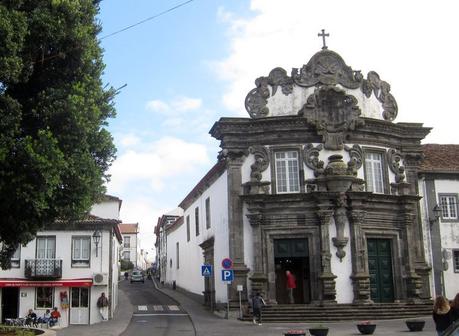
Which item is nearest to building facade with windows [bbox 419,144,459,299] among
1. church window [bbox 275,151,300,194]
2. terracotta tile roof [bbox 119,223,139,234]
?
church window [bbox 275,151,300,194]

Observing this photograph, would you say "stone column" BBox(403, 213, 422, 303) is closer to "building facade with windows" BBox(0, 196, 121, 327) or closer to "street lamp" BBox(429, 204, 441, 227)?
"street lamp" BBox(429, 204, 441, 227)

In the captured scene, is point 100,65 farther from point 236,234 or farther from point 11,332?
point 236,234

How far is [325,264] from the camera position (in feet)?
87.7

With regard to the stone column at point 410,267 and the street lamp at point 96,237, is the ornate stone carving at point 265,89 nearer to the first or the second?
the stone column at point 410,267

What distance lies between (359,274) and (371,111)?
8.35m

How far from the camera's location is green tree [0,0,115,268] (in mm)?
11844

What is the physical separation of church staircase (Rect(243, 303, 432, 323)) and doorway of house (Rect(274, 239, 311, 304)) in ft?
5.60

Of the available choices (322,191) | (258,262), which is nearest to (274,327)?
(258,262)

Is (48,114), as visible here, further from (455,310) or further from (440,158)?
(440,158)

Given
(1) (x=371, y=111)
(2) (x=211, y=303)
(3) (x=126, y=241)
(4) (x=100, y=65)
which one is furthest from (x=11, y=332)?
(3) (x=126, y=241)

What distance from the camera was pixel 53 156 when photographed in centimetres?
1197

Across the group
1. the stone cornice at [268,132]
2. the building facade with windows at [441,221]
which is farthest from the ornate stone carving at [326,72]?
the building facade with windows at [441,221]

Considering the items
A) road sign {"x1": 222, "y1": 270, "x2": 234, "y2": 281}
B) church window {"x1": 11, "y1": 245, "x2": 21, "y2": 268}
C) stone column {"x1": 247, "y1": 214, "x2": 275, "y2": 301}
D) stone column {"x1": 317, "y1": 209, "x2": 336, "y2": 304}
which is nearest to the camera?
road sign {"x1": 222, "y1": 270, "x2": 234, "y2": 281}

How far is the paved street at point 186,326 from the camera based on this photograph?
21.1m
